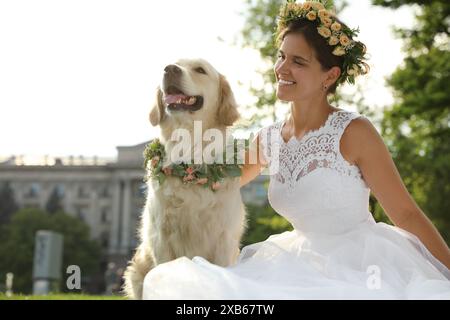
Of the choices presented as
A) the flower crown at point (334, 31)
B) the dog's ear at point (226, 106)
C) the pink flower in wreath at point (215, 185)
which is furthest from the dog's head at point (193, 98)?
the flower crown at point (334, 31)

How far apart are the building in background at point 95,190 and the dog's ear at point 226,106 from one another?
7606 cm

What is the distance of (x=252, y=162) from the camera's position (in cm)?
410

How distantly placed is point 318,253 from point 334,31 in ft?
3.91

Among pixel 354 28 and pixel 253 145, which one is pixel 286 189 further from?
pixel 354 28

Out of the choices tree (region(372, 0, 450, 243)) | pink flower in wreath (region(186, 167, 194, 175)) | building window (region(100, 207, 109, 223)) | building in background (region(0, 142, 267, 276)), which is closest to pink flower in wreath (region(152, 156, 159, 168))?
pink flower in wreath (region(186, 167, 194, 175))

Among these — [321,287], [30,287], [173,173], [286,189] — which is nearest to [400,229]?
[286,189]

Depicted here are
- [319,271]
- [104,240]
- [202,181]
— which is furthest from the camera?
[104,240]

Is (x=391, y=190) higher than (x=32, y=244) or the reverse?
higher

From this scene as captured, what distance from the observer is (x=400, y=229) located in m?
3.53

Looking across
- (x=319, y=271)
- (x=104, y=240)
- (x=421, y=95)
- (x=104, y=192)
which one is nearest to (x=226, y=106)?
(x=319, y=271)

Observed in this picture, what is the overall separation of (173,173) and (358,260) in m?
1.16

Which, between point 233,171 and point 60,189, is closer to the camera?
point 233,171

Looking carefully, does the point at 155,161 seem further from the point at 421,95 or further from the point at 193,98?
the point at 421,95

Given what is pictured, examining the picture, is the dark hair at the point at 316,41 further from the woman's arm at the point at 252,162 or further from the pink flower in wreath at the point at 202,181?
the pink flower in wreath at the point at 202,181
